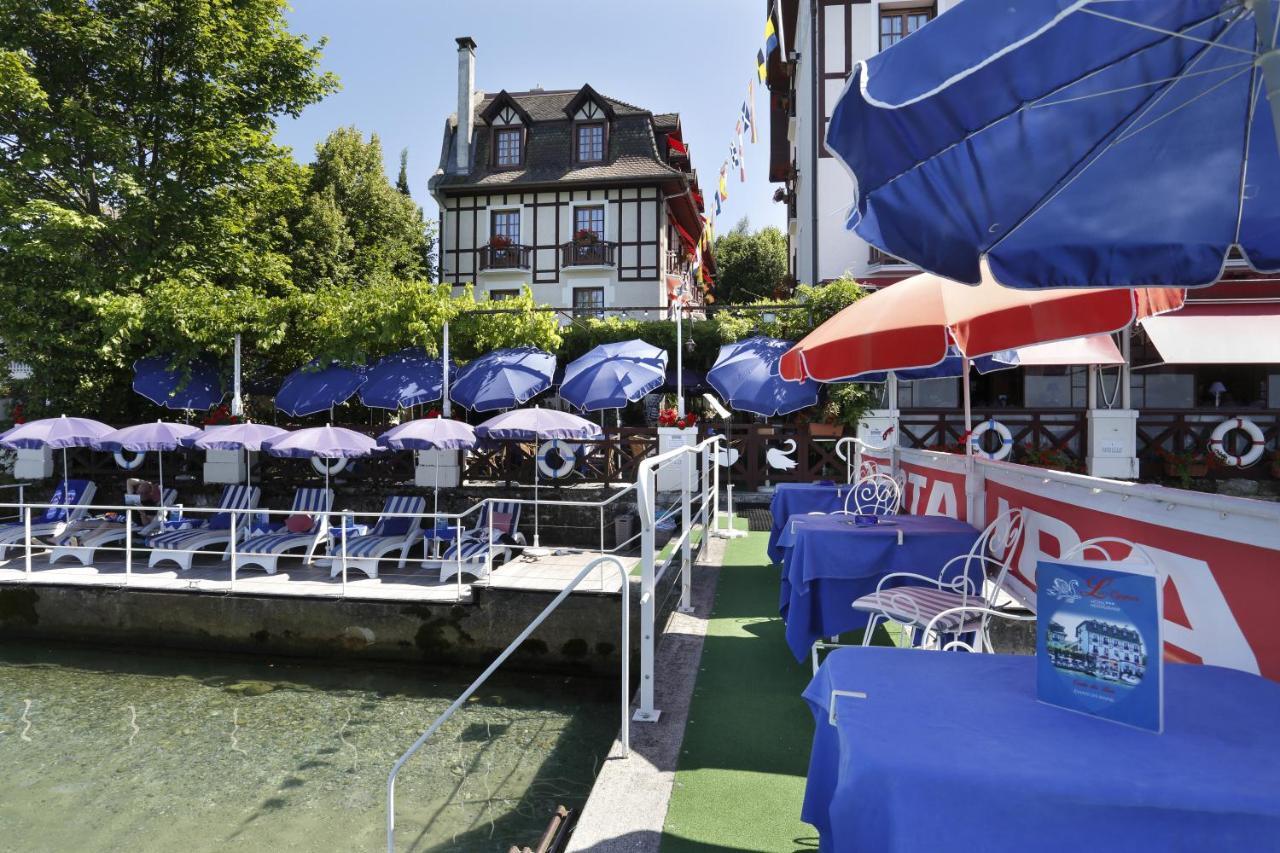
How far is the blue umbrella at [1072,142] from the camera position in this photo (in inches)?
73.2

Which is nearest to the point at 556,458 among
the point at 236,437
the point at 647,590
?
the point at 236,437

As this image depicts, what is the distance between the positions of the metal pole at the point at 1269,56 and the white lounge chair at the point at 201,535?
35.1 feet

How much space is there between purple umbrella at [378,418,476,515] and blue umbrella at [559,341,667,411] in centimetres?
330

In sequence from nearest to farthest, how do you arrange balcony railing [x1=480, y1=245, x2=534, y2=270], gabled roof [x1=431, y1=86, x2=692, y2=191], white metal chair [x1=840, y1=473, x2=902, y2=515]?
white metal chair [x1=840, y1=473, x2=902, y2=515] → gabled roof [x1=431, y1=86, x2=692, y2=191] → balcony railing [x1=480, y1=245, x2=534, y2=270]

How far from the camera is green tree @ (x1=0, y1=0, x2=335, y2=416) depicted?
16.0 meters

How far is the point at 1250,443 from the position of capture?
12.9 meters

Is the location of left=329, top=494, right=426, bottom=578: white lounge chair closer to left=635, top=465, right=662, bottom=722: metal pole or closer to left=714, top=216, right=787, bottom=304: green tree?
left=635, top=465, right=662, bottom=722: metal pole

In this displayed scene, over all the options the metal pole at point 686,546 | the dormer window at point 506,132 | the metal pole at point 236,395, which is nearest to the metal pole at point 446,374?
the metal pole at point 236,395

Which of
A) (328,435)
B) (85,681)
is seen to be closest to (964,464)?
(328,435)

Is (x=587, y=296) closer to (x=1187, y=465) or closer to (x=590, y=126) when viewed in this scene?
(x=590, y=126)

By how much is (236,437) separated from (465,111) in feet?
62.0

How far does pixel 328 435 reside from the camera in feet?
37.8

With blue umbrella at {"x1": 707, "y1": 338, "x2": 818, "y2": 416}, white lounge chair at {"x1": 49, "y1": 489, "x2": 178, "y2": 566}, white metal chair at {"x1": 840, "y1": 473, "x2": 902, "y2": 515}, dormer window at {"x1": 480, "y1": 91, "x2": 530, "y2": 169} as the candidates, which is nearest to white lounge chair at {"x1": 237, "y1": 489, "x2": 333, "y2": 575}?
white lounge chair at {"x1": 49, "y1": 489, "x2": 178, "y2": 566}

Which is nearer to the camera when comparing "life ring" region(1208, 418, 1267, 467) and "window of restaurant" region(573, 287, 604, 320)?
"life ring" region(1208, 418, 1267, 467)
